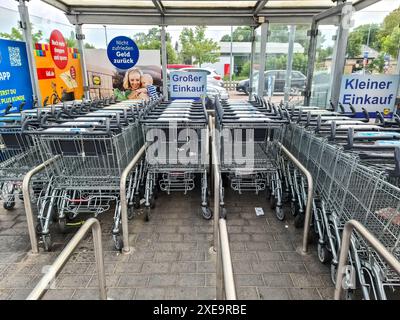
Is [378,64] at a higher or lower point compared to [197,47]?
lower

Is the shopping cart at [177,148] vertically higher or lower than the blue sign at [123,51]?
lower

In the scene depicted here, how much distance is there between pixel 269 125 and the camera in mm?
3215

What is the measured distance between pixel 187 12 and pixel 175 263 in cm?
475

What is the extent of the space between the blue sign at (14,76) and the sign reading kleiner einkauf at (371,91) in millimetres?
5097

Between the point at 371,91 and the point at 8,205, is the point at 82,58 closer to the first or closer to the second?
the point at 8,205

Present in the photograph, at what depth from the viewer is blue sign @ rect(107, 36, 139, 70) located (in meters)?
6.04

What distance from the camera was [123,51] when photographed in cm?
608

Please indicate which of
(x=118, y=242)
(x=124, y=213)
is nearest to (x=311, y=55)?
(x=124, y=213)

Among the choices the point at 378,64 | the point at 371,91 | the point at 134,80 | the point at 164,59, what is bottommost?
the point at 371,91

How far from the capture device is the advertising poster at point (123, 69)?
6070 millimetres

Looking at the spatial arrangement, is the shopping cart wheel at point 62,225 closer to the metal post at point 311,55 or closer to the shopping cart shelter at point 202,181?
the shopping cart shelter at point 202,181

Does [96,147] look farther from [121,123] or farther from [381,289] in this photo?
[381,289]

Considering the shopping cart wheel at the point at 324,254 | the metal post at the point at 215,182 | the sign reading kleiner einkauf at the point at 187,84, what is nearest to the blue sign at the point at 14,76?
the sign reading kleiner einkauf at the point at 187,84

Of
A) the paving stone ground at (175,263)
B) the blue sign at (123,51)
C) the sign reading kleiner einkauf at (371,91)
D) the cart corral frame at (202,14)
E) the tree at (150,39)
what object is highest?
the cart corral frame at (202,14)
